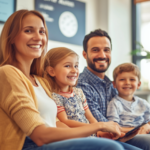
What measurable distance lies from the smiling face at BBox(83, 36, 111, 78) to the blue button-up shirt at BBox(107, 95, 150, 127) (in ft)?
0.92

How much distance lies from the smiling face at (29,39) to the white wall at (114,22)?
2.75 m

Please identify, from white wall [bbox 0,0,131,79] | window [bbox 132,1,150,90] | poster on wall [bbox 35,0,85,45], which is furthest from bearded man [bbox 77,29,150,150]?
window [bbox 132,1,150,90]

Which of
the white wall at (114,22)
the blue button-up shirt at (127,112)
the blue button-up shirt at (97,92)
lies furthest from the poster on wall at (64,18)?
the blue button-up shirt at (127,112)

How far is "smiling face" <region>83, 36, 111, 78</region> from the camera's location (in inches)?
77.6

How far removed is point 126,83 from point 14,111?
3.89 feet

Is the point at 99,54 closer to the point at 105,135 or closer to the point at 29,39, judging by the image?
the point at 105,135

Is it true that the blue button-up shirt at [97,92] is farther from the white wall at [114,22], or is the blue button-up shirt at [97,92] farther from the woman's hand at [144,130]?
the white wall at [114,22]

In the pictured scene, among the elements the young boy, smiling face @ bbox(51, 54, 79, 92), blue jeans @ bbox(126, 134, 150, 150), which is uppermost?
smiling face @ bbox(51, 54, 79, 92)

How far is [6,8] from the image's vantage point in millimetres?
2908

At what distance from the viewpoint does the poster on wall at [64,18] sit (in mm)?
3410

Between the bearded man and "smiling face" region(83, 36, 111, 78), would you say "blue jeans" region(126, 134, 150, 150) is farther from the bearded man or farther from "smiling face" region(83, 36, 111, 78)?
"smiling face" region(83, 36, 111, 78)

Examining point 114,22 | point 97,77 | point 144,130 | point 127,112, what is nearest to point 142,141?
point 144,130

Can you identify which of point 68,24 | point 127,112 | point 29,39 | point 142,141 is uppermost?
point 68,24

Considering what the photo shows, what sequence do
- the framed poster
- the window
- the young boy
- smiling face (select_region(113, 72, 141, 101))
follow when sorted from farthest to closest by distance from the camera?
1. the window
2. the framed poster
3. smiling face (select_region(113, 72, 141, 101))
4. the young boy
